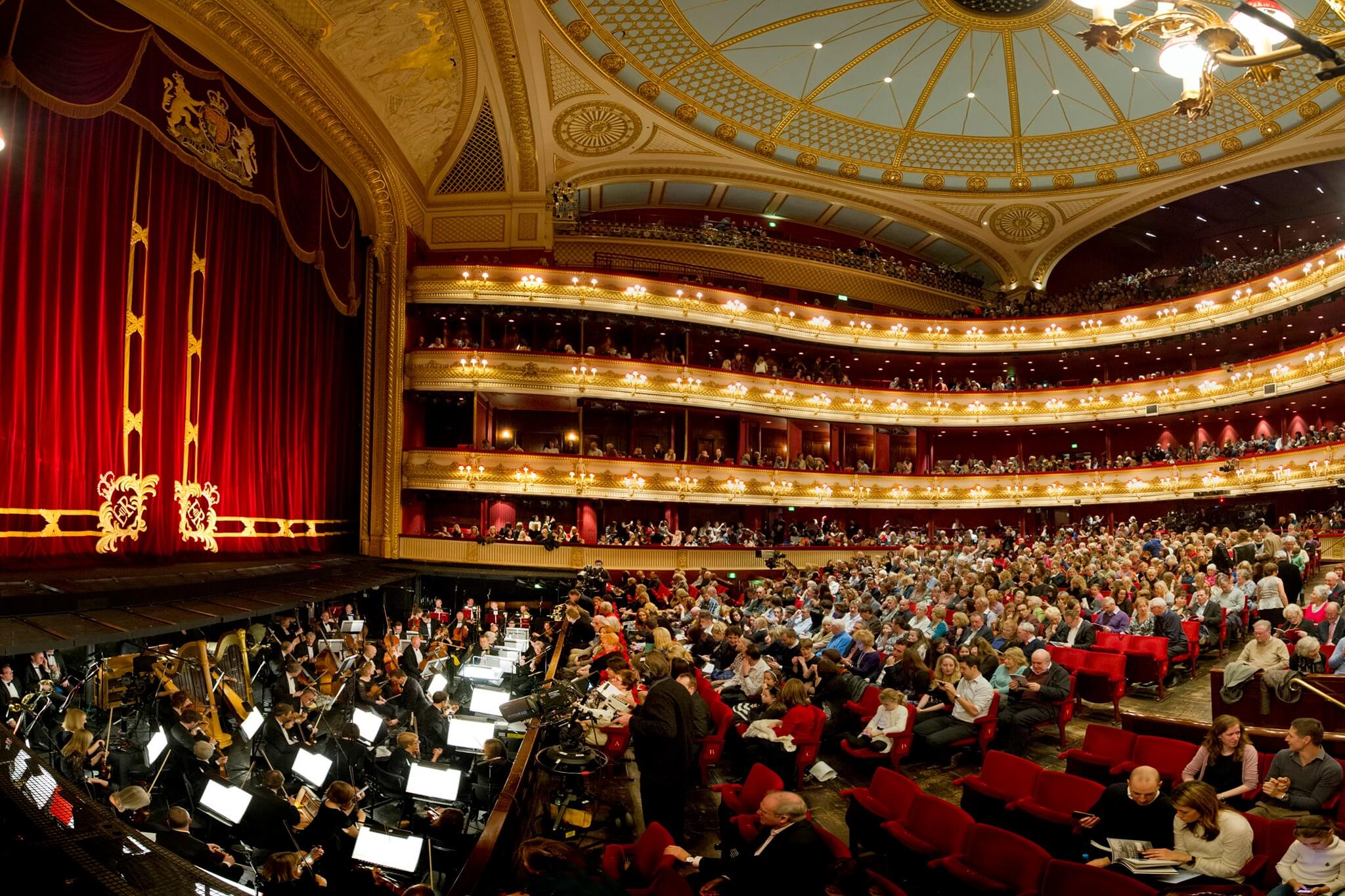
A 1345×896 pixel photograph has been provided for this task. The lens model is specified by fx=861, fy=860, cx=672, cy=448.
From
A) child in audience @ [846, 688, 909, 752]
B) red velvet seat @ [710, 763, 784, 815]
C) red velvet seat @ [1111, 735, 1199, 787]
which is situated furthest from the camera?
child in audience @ [846, 688, 909, 752]

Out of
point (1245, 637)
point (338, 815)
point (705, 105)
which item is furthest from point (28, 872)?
point (705, 105)

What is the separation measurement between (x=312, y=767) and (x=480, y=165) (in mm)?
17540

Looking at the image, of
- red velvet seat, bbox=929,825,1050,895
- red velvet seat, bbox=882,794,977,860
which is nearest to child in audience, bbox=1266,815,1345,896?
red velvet seat, bbox=929,825,1050,895

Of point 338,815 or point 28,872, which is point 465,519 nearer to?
point 338,815

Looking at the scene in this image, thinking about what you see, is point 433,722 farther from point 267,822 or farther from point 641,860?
point 641,860

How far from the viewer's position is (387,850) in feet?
14.7

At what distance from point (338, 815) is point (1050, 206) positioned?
1055 inches

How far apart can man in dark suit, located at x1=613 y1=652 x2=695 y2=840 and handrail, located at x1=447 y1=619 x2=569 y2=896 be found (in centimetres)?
78

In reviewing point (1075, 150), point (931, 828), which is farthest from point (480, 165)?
point (931, 828)

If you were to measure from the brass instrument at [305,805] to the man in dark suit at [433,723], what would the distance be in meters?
1.04

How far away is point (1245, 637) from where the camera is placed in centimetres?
1067

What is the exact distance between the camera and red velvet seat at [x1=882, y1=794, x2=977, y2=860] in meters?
4.53

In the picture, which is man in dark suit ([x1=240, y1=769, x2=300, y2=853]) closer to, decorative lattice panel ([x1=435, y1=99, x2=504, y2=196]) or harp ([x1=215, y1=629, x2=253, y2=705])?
harp ([x1=215, y1=629, x2=253, y2=705])

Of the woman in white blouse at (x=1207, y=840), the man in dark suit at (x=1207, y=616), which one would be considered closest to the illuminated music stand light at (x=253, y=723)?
the woman in white blouse at (x=1207, y=840)
